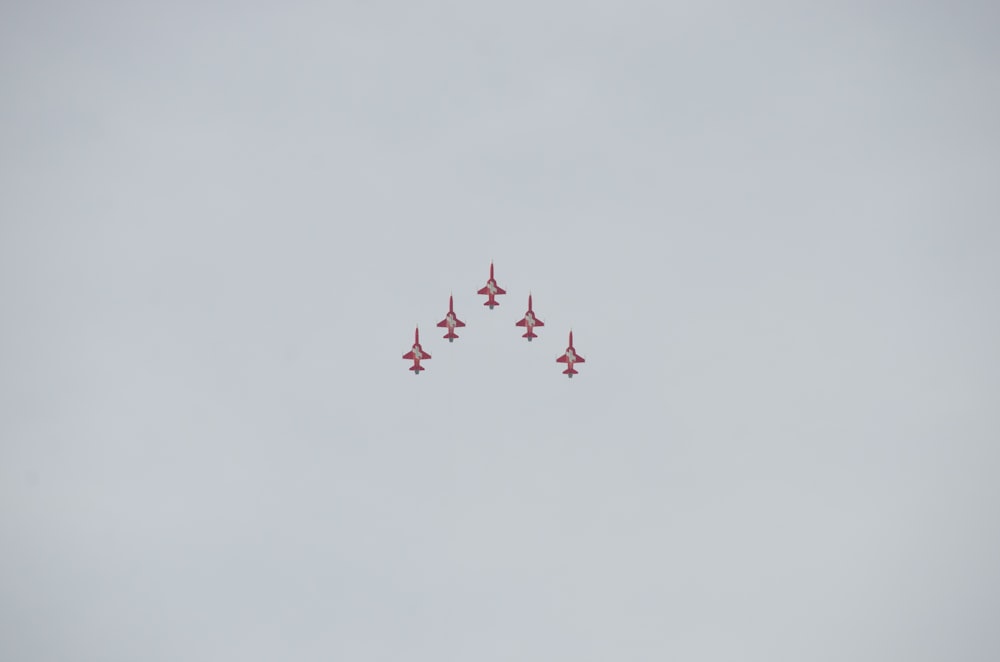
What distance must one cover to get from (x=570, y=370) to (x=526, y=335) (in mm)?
8289

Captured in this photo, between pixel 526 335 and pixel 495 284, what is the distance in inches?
331

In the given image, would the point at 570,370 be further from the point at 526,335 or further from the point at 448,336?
the point at 448,336

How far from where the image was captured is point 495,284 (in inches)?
6043

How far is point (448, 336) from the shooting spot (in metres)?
154

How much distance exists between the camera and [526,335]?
15562 centimetres

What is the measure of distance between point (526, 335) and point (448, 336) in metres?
10.8

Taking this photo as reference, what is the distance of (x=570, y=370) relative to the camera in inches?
6225

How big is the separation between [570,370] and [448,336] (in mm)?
17990

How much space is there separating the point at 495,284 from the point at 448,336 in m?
9.53

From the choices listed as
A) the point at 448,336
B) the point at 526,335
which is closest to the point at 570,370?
the point at 526,335

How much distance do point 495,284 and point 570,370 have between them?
1644 centimetres
